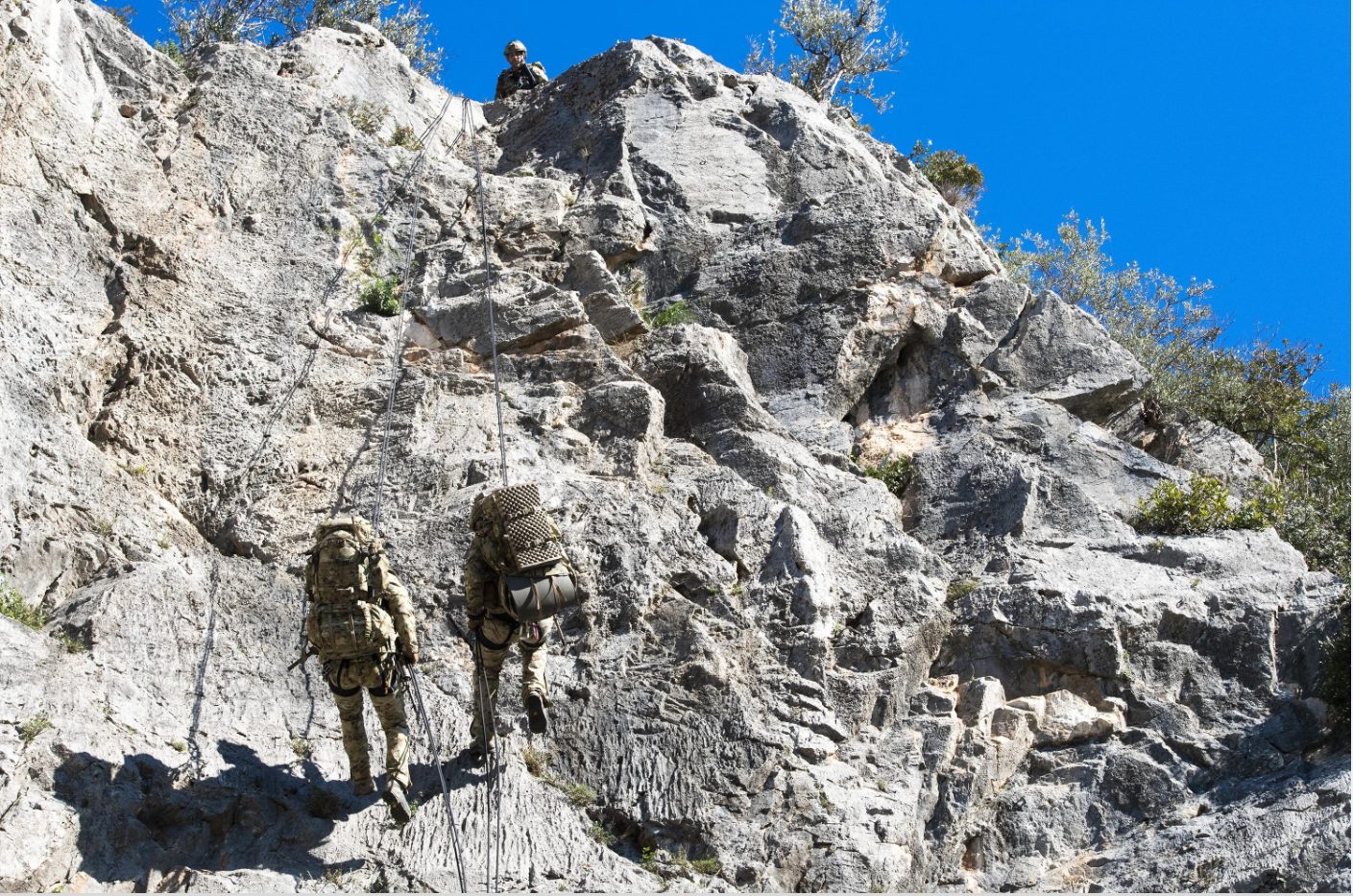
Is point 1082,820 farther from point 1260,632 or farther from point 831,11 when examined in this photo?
point 831,11

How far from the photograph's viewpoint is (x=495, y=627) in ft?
32.8

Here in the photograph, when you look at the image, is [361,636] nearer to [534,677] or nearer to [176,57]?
[534,677]

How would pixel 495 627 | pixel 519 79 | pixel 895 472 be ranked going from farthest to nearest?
1. pixel 519 79
2. pixel 895 472
3. pixel 495 627

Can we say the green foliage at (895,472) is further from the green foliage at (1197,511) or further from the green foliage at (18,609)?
the green foliage at (18,609)

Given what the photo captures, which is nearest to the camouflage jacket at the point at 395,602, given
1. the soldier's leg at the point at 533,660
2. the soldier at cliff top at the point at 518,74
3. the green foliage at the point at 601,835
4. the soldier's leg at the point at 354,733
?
the soldier's leg at the point at 354,733

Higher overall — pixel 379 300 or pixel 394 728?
pixel 379 300

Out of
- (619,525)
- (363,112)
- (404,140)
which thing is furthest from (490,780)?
(363,112)

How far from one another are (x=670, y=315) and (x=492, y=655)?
585cm

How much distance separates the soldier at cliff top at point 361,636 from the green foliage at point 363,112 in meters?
8.84

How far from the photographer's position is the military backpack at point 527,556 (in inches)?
372

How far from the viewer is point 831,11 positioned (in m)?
A: 25.6

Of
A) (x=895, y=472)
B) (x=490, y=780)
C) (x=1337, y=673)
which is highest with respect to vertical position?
(x=895, y=472)

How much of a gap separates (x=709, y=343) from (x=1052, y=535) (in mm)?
4171

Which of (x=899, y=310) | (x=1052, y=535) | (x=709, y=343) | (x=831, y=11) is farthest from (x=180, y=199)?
(x=831, y=11)
